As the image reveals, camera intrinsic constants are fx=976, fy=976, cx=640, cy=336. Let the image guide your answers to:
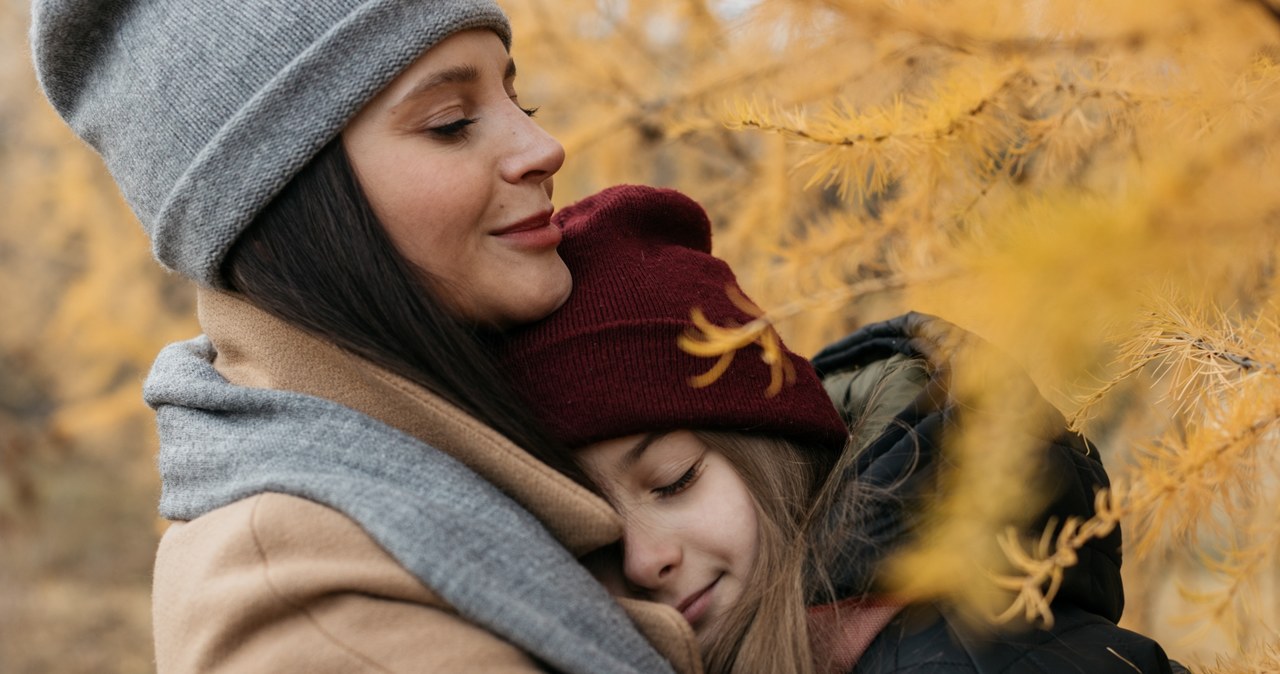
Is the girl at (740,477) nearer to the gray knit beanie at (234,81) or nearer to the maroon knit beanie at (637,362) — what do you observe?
the maroon knit beanie at (637,362)

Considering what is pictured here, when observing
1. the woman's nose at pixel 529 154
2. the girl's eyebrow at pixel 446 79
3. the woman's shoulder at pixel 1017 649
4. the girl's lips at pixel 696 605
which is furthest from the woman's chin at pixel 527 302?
the woman's shoulder at pixel 1017 649

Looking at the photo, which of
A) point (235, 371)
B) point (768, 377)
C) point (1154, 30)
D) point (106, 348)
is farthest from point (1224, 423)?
point (106, 348)

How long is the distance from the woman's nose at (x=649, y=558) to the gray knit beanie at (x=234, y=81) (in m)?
0.58

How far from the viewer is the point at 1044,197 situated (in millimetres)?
835

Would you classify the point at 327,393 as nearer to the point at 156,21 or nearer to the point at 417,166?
the point at 417,166

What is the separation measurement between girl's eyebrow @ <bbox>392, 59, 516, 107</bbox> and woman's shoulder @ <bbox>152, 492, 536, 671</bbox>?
18.3 inches

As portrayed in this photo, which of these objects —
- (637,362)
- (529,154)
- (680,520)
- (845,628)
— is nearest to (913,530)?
(845,628)

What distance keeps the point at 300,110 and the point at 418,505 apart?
46cm

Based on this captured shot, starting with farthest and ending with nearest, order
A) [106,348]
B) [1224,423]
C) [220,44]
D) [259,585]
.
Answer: [106,348] < [220,44] < [259,585] < [1224,423]

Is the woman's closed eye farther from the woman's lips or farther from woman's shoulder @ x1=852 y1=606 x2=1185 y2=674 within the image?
woman's shoulder @ x1=852 y1=606 x2=1185 y2=674

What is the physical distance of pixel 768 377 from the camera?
48.8 inches

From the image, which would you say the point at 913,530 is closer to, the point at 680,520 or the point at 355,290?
the point at 680,520

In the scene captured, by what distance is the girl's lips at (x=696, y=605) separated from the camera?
1.20 meters

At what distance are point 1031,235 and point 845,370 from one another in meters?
0.92
